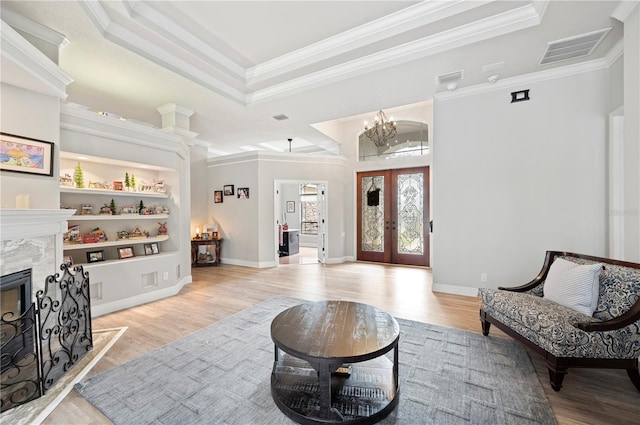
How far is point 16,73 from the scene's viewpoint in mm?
2271

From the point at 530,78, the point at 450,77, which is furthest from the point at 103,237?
the point at 530,78

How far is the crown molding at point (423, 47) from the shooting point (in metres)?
2.62

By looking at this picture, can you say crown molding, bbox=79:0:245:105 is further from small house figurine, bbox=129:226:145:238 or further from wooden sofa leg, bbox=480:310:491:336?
wooden sofa leg, bbox=480:310:491:336

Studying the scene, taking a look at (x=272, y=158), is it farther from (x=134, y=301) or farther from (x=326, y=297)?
(x=134, y=301)

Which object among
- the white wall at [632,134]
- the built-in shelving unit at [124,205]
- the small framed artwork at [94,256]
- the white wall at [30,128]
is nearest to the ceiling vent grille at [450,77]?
the white wall at [632,134]

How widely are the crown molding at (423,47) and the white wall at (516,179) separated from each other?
50.0 inches

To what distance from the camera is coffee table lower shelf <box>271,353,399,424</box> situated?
5.40ft

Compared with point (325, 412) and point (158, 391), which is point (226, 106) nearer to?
point (158, 391)

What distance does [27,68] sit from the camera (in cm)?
226

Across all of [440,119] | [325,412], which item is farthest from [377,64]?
[325,412]

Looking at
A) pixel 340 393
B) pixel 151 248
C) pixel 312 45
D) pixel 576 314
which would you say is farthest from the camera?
pixel 151 248

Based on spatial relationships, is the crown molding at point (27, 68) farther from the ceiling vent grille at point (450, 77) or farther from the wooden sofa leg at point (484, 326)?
the wooden sofa leg at point (484, 326)

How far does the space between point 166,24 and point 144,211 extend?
2.57 m

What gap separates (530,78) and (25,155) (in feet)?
19.0
